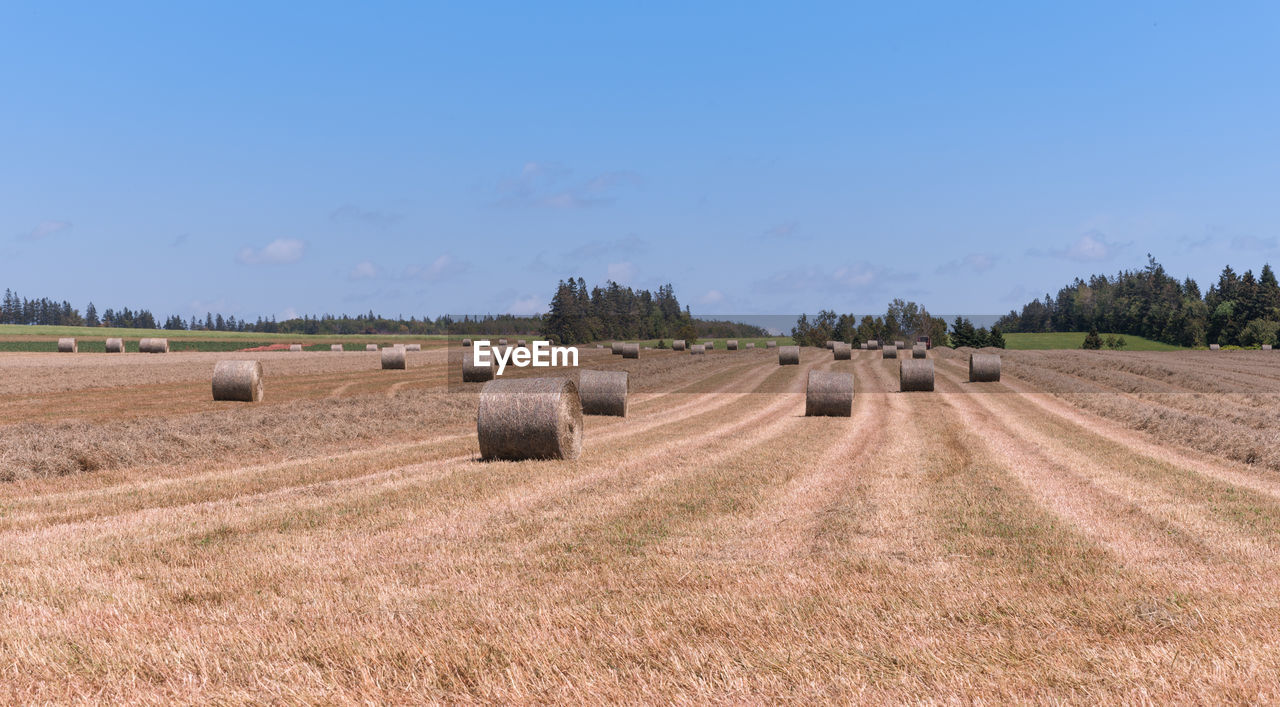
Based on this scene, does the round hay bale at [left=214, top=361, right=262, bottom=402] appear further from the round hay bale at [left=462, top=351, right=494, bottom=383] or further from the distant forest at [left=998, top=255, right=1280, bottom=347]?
the distant forest at [left=998, top=255, right=1280, bottom=347]

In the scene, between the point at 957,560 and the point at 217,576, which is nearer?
the point at 217,576

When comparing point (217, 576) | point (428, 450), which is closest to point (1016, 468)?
point (428, 450)

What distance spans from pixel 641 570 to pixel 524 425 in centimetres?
915

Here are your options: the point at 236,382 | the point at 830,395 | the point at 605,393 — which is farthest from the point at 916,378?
the point at 236,382

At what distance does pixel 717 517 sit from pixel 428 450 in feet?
32.0

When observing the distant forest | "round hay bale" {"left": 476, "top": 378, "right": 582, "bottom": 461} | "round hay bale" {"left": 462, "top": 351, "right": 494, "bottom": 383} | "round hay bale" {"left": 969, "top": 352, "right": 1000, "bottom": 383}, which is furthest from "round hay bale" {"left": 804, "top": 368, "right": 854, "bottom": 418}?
the distant forest

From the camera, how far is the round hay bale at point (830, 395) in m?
28.1

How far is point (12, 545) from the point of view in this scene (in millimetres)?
9688

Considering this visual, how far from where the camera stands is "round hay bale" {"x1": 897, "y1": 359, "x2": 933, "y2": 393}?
3922 centimetres

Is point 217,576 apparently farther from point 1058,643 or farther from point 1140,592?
point 1140,592

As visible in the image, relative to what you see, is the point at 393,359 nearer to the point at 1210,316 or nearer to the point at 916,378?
the point at 916,378

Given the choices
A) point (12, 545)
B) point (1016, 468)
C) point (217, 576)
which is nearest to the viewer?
point (217, 576)

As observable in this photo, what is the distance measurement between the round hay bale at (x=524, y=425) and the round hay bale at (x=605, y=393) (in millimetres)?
10209

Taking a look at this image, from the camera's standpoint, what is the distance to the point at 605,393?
91.6 ft
